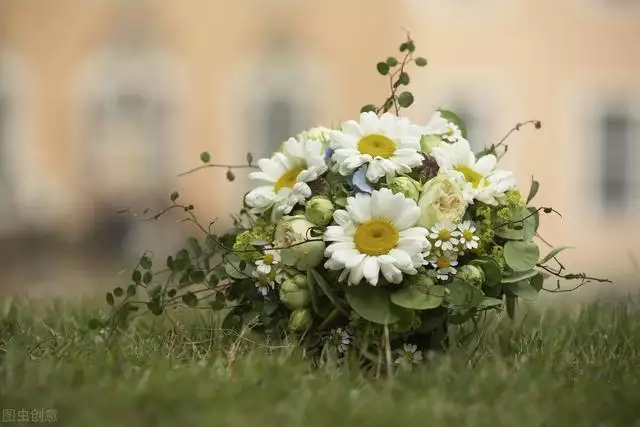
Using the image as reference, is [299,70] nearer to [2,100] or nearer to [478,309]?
[2,100]

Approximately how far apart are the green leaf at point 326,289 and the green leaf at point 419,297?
0.10 m

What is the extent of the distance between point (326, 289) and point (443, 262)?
0.21 metres

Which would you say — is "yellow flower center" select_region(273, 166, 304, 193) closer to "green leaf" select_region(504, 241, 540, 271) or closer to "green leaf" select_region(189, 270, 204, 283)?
"green leaf" select_region(189, 270, 204, 283)

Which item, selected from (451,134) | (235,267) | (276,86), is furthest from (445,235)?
(276,86)

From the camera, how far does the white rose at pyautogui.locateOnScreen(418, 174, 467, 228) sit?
1.66m

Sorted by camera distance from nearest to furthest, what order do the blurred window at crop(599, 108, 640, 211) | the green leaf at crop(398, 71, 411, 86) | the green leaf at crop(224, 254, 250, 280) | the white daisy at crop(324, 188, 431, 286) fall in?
the white daisy at crop(324, 188, 431, 286) → the green leaf at crop(224, 254, 250, 280) → the green leaf at crop(398, 71, 411, 86) → the blurred window at crop(599, 108, 640, 211)

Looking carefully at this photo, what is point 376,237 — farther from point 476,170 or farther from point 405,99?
point 405,99

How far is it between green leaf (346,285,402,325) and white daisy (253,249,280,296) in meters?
0.16

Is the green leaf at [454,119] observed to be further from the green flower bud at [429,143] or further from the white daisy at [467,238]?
the white daisy at [467,238]

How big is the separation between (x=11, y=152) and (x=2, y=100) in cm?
66

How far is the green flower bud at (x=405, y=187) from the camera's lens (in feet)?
5.54

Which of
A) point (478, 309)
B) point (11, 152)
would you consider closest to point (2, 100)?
point (11, 152)

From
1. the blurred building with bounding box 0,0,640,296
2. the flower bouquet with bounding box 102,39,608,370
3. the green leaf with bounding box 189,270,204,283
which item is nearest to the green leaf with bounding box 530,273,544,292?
the flower bouquet with bounding box 102,39,608,370

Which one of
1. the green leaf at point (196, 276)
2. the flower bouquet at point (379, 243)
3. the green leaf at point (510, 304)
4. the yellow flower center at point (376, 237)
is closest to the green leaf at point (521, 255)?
the flower bouquet at point (379, 243)
